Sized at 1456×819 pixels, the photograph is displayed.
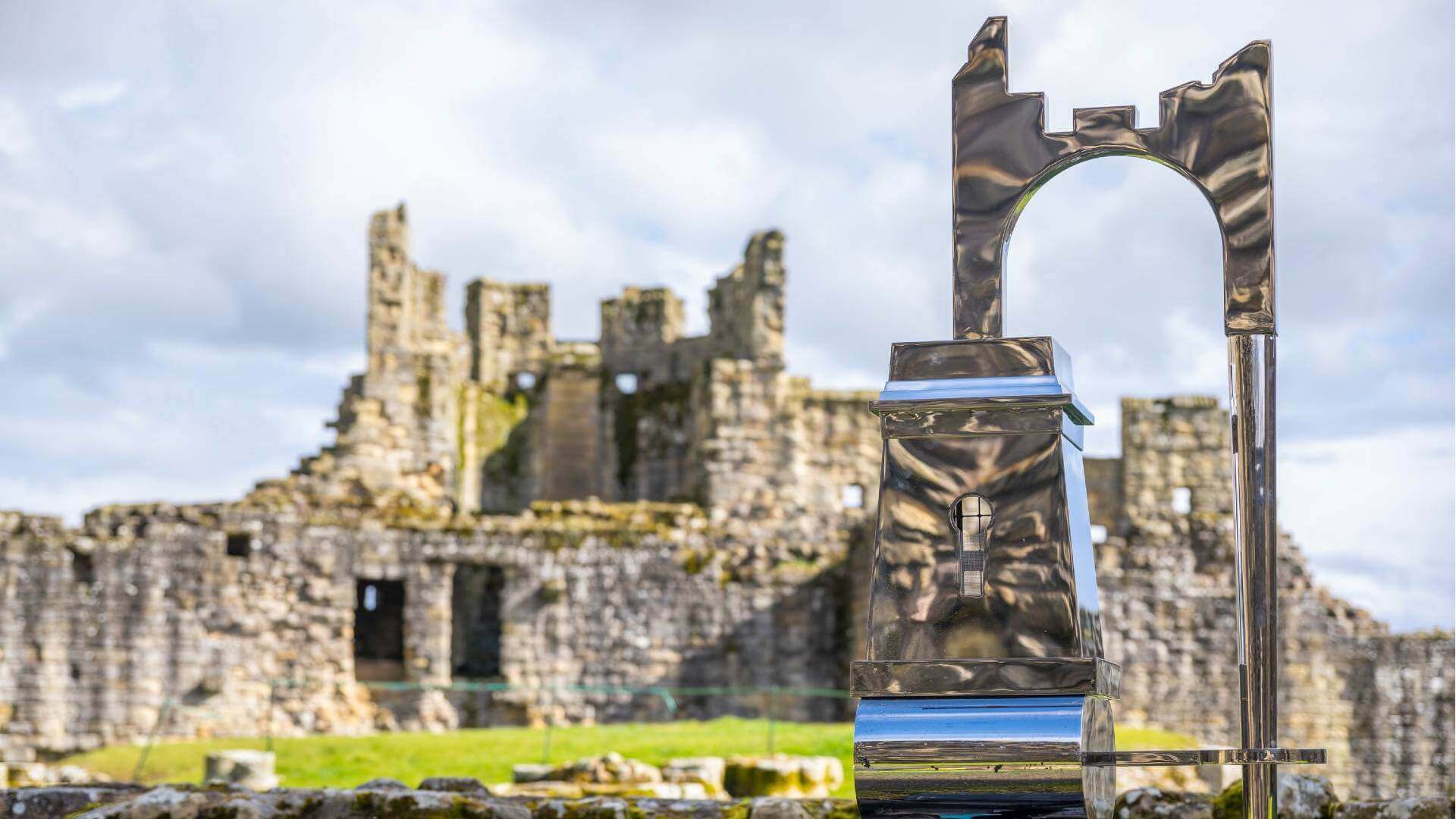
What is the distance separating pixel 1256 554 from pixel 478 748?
41.6 ft

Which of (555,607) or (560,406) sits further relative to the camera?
(560,406)

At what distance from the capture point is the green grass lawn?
15.5m

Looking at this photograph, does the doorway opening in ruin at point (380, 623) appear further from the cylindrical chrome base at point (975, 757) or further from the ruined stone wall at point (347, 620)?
the cylindrical chrome base at point (975, 757)

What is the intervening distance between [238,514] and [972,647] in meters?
18.1

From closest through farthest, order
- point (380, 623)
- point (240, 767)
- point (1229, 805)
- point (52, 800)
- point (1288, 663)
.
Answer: point (1229, 805) → point (52, 800) → point (240, 767) → point (1288, 663) → point (380, 623)

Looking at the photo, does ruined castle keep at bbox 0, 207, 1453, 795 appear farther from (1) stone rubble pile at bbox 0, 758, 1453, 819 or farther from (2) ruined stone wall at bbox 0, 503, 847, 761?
(1) stone rubble pile at bbox 0, 758, 1453, 819

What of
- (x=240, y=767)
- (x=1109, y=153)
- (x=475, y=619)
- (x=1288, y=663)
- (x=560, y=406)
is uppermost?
(x=560, y=406)

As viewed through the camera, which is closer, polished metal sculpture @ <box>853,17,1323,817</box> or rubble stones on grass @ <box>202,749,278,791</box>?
polished metal sculpture @ <box>853,17,1323,817</box>

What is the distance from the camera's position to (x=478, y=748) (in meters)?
17.0

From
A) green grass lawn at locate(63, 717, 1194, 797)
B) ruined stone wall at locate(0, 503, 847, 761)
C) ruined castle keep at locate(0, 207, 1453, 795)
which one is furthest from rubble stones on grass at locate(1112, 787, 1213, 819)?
ruined stone wall at locate(0, 503, 847, 761)

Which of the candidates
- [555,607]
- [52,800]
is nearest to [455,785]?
[52,800]

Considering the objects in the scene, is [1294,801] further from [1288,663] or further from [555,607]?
[555,607]

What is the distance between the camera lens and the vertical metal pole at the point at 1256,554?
536 centimetres

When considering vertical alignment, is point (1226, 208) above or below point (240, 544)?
above
